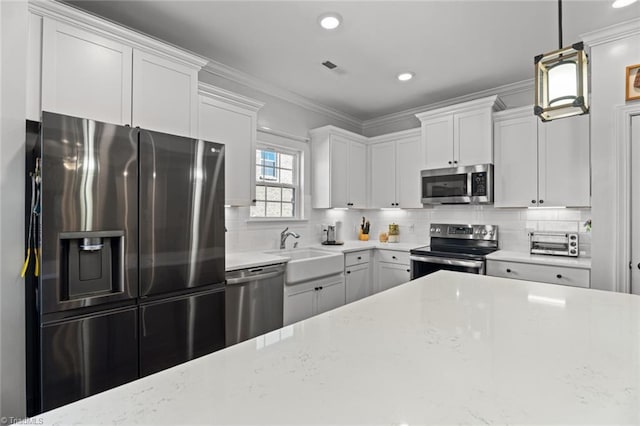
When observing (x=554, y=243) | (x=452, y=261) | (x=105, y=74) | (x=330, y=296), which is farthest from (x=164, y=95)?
(x=554, y=243)

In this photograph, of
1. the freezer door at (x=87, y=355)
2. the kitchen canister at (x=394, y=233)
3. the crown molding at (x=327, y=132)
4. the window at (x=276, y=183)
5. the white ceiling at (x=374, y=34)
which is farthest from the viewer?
the kitchen canister at (x=394, y=233)

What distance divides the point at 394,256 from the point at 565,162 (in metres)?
1.94

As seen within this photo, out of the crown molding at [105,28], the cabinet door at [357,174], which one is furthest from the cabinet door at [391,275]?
the crown molding at [105,28]

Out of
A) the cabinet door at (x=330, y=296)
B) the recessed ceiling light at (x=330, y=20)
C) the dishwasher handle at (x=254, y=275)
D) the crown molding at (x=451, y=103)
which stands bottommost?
the cabinet door at (x=330, y=296)

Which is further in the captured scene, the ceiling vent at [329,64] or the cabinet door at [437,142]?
the cabinet door at [437,142]

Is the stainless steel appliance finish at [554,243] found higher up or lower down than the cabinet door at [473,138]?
lower down

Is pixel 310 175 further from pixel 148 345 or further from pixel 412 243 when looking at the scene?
pixel 148 345

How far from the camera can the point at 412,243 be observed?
4246 mm

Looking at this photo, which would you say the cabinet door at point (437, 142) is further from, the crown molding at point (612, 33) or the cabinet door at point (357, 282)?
the cabinet door at point (357, 282)

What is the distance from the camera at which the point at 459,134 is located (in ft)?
11.5

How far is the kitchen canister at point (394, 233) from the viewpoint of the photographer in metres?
4.36

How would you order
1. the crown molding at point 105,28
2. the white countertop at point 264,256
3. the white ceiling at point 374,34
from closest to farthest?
1. the crown molding at point 105,28
2. the white ceiling at point 374,34
3. the white countertop at point 264,256

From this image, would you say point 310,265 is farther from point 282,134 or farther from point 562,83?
point 562,83

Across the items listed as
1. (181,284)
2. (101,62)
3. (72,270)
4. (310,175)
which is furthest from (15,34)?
(310,175)
